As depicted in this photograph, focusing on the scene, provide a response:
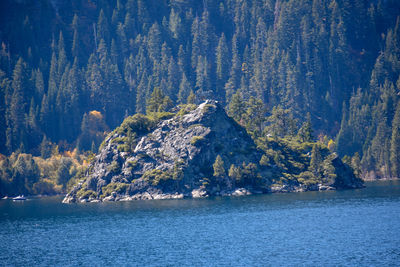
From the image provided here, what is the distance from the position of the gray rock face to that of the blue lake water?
16.9m

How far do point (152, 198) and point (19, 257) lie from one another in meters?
80.7

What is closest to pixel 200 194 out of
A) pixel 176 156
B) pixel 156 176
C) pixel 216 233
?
pixel 156 176

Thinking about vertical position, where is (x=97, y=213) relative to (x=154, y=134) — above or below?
below

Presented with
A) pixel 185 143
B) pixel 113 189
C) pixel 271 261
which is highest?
pixel 185 143

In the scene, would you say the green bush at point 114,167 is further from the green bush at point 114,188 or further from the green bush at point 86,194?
the green bush at point 86,194

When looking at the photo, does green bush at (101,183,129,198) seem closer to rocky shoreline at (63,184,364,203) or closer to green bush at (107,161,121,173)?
rocky shoreline at (63,184,364,203)

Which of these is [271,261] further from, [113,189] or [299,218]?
[113,189]

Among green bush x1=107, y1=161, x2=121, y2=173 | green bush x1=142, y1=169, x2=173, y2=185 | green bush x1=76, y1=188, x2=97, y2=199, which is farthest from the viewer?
green bush x1=76, y1=188, x2=97, y2=199

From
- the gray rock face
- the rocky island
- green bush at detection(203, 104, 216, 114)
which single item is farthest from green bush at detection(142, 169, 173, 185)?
green bush at detection(203, 104, 216, 114)

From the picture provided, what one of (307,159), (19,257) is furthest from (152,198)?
(19,257)

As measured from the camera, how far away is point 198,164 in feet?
539

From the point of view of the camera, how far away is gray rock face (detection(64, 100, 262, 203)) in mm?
161375

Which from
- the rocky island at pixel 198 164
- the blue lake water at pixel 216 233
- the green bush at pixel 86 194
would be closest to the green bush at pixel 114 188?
the rocky island at pixel 198 164

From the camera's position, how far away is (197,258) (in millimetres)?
74625
